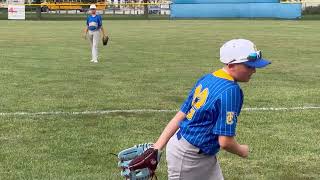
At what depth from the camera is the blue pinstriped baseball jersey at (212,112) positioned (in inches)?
149

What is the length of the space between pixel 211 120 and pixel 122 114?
5.56m

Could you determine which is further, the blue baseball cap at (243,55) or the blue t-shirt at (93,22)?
the blue t-shirt at (93,22)

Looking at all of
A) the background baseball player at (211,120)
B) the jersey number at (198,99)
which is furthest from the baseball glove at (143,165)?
the jersey number at (198,99)

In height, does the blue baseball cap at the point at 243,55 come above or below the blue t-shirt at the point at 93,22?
above

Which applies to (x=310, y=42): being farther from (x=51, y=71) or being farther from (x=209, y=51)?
(x=51, y=71)

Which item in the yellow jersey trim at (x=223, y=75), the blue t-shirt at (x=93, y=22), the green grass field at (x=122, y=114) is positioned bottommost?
the green grass field at (x=122, y=114)

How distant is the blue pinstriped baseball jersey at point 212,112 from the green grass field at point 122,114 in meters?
2.16

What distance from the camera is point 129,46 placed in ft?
81.1

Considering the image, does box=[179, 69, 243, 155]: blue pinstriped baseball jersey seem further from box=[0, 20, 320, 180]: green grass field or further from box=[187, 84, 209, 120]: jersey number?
box=[0, 20, 320, 180]: green grass field

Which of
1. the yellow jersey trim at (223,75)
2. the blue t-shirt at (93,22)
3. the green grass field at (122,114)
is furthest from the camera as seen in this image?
the blue t-shirt at (93,22)

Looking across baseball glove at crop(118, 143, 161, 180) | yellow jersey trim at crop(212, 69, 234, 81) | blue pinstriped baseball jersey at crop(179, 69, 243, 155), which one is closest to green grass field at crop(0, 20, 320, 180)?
baseball glove at crop(118, 143, 161, 180)

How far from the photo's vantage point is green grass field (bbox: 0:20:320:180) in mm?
6473

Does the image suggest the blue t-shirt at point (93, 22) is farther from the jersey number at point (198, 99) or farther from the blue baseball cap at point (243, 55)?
the blue baseball cap at point (243, 55)

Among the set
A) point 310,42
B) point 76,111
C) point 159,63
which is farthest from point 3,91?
point 310,42
